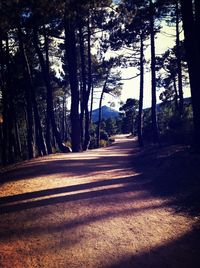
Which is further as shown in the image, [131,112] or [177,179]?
[131,112]

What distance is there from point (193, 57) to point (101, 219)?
8.73 m

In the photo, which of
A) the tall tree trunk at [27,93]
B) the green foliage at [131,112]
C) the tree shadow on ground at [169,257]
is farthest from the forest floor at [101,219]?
the green foliage at [131,112]

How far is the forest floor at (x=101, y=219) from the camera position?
4910 mm

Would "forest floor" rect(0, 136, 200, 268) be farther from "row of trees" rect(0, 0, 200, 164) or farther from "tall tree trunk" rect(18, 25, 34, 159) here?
"tall tree trunk" rect(18, 25, 34, 159)

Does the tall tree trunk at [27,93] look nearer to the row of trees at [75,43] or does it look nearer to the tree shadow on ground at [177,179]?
the row of trees at [75,43]

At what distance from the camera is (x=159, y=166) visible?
498 inches

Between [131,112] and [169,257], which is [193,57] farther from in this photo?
[131,112]

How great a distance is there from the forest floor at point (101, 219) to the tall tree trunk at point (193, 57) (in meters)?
1.95

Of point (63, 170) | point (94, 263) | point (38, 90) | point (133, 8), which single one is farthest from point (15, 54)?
point (94, 263)

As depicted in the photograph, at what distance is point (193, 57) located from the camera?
502 inches

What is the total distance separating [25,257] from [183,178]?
6.09 m

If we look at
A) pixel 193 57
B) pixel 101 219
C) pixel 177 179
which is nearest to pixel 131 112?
pixel 193 57

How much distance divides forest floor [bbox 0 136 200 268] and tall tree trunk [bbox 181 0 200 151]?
6.40 ft

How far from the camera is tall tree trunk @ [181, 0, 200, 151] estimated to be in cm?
1254
